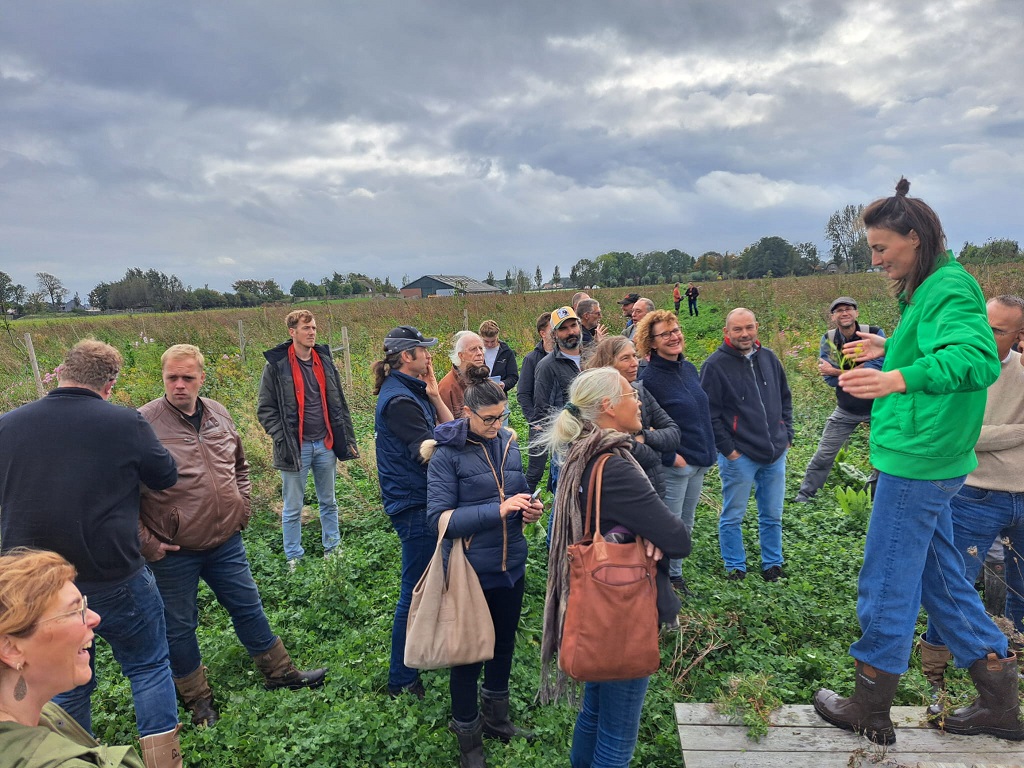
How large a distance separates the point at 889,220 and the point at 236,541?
11.7ft

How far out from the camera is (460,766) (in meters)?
2.79

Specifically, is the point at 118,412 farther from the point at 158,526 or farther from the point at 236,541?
the point at 236,541

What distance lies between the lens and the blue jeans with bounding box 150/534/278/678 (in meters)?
3.08

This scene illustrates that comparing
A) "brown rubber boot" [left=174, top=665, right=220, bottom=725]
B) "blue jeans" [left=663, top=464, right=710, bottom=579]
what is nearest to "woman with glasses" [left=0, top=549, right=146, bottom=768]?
"brown rubber boot" [left=174, top=665, right=220, bottom=725]

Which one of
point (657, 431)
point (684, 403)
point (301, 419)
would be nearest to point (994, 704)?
point (657, 431)

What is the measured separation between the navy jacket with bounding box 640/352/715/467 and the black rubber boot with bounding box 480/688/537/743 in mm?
1994

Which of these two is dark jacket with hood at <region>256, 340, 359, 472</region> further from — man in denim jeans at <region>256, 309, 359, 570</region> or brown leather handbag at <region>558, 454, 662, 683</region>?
brown leather handbag at <region>558, 454, 662, 683</region>

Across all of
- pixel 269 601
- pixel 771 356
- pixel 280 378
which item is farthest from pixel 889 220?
pixel 269 601

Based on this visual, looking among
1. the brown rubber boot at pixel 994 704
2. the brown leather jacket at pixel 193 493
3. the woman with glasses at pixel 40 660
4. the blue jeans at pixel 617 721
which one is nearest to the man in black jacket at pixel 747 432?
the brown rubber boot at pixel 994 704

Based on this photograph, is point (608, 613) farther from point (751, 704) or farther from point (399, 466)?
point (399, 466)

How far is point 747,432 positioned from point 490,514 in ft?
8.13

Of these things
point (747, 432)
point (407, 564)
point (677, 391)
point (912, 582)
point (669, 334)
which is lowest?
point (407, 564)

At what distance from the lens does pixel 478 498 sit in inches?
106

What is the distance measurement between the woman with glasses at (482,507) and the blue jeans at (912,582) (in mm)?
1404
